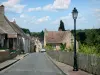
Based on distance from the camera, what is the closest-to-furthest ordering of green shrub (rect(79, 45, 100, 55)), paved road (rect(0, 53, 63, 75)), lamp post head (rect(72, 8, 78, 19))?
green shrub (rect(79, 45, 100, 55)) → paved road (rect(0, 53, 63, 75)) → lamp post head (rect(72, 8, 78, 19))

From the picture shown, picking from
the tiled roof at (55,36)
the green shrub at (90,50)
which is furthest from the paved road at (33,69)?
the tiled roof at (55,36)

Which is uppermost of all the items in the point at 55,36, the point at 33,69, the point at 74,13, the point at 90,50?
the point at 55,36

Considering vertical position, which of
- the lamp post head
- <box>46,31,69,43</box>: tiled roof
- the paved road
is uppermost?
<box>46,31,69,43</box>: tiled roof

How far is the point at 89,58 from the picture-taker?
76.5ft

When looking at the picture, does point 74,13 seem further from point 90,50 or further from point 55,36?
point 55,36

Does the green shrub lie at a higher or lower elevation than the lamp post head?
lower

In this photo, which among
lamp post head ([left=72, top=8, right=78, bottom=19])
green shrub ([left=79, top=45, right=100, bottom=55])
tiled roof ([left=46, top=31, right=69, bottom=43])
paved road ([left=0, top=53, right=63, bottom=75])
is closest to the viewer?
green shrub ([left=79, top=45, right=100, bottom=55])

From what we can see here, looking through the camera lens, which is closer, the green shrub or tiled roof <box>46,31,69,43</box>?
the green shrub

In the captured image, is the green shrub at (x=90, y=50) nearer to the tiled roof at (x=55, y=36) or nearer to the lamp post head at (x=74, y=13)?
the lamp post head at (x=74, y=13)

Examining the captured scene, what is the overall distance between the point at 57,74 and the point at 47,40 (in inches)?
4136

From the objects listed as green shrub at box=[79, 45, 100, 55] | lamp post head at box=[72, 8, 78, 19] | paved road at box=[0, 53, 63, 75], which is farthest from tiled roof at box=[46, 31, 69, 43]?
lamp post head at box=[72, 8, 78, 19]

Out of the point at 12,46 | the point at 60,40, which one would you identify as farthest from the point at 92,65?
the point at 60,40

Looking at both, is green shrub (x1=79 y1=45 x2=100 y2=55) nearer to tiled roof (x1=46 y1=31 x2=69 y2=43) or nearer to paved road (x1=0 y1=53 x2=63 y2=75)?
paved road (x1=0 y1=53 x2=63 y2=75)

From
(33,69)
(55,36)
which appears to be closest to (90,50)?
(33,69)
